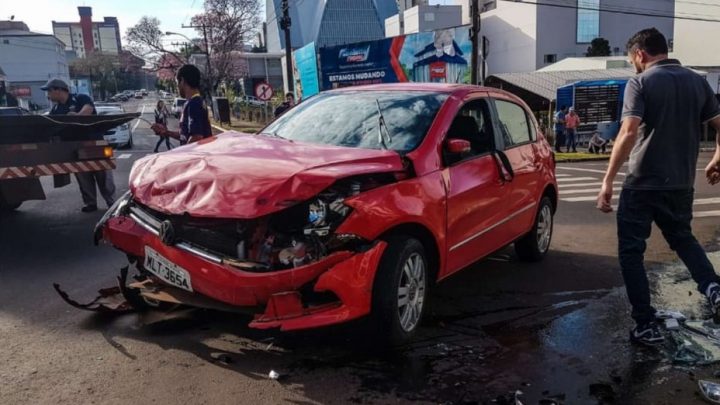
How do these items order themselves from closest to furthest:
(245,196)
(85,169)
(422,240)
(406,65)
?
(245,196)
(422,240)
(85,169)
(406,65)

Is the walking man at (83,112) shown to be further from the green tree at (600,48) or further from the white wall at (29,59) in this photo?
the white wall at (29,59)

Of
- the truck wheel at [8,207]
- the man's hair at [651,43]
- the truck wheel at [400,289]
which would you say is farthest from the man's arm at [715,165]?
the truck wheel at [8,207]

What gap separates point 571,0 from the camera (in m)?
51.8

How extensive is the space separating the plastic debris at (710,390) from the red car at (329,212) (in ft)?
5.62

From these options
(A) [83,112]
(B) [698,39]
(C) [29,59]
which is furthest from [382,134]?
(C) [29,59]

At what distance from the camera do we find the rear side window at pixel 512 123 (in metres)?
5.33

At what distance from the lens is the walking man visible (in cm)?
880

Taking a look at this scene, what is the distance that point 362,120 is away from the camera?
15.3 ft

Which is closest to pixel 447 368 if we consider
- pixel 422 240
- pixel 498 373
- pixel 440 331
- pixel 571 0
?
pixel 498 373

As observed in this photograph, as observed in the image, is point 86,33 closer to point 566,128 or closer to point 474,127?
point 566,128

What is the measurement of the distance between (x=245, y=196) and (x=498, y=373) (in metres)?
1.85

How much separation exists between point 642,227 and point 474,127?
5.14ft

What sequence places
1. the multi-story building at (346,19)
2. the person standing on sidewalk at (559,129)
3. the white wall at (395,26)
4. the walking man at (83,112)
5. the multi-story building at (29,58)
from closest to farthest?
the walking man at (83,112) → the person standing on sidewalk at (559,129) → the white wall at (395,26) → the multi-story building at (346,19) → the multi-story building at (29,58)

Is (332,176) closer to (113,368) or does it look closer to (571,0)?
(113,368)
